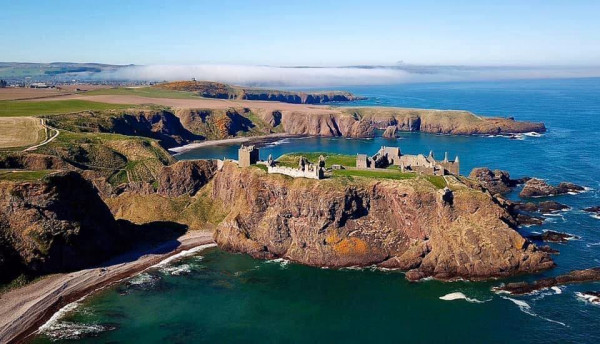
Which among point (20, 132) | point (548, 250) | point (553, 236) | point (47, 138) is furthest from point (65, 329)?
point (20, 132)

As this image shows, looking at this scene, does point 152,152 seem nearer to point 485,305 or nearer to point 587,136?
point 485,305

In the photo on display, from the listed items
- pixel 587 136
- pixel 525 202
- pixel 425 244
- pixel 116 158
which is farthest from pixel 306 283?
pixel 587 136

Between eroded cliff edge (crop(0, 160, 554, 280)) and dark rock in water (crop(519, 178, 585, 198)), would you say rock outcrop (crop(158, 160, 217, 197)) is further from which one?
dark rock in water (crop(519, 178, 585, 198))

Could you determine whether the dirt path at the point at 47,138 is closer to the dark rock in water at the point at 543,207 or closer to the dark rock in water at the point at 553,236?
the dark rock in water at the point at 553,236

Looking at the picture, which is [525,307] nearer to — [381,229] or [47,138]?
[381,229]

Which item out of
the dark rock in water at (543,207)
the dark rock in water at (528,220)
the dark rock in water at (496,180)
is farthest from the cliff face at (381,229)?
the dark rock in water at (496,180)

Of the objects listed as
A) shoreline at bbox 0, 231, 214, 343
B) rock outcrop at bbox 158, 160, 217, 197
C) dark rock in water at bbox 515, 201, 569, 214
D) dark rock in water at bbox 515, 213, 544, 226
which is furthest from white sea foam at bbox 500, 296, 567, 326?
rock outcrop at bbox 158, 160, 217, 197
